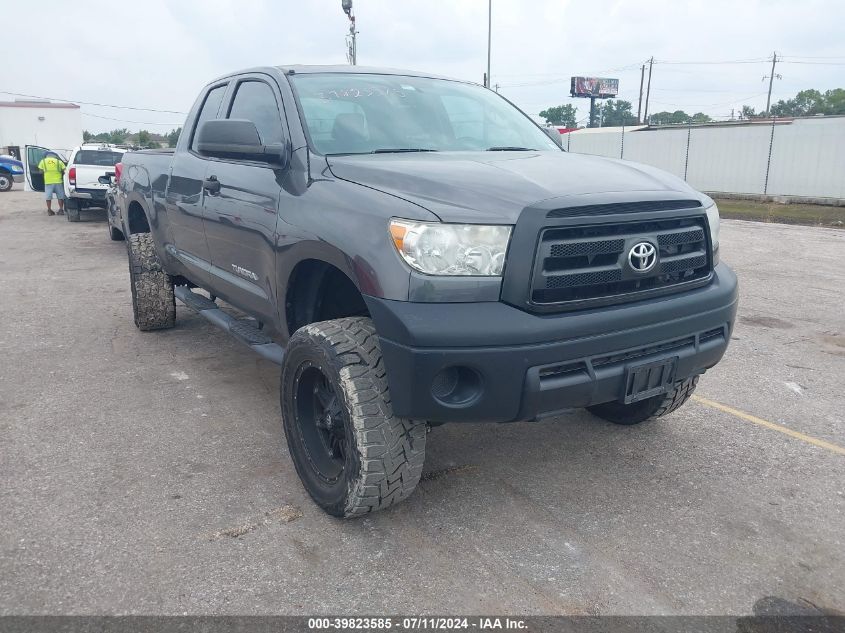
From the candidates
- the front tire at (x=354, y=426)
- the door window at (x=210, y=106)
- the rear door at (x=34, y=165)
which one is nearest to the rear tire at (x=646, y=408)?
the front tire at (x=354, y=426)

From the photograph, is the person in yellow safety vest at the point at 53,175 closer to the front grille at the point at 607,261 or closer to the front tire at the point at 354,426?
the front tire at the point at 354,426

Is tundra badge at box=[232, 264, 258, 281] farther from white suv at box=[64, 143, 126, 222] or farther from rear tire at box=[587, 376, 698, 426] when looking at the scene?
white suv at box=[64, 143, 126, 222]

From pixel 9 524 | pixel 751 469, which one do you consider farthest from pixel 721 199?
pixel 9 524

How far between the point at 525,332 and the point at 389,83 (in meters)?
2.09

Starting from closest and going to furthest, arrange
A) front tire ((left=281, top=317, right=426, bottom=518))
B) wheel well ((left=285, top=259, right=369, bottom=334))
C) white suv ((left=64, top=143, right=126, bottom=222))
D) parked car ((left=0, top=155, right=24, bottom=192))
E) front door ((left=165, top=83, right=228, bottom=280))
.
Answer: front tire ((left=281, top=317, right=426, bottom=518))
wheel well ((left=285, top=259, right=369, bottom=334))
front door ((left=165, top=83, right=228, bottom=280))
white suv ((left=64, top=143, right=126, bottom=222))
parked car ((left=0, top=155, right=24, bottom=192))

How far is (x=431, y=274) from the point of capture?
255cm

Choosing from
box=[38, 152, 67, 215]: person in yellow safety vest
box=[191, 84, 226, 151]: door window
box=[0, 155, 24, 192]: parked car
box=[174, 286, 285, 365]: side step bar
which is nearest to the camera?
box=[174, 286, 285, 365]: side step bar

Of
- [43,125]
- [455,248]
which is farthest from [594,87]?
[455,248]

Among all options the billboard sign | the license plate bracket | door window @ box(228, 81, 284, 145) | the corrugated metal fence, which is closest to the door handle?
door window @ box(228, 81, 284, 145)

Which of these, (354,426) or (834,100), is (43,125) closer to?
(354,426)

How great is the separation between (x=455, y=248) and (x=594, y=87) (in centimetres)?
8275

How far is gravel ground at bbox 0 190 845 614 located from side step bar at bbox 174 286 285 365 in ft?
1.64

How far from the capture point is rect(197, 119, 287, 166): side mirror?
132 inches

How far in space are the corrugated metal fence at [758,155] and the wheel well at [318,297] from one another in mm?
20549
